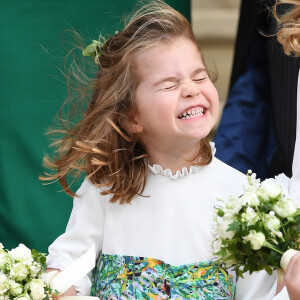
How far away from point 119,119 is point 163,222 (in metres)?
0.33

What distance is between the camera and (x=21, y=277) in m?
2.12

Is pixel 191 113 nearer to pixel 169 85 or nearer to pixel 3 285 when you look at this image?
pixel 169 85

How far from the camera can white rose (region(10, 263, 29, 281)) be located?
2.12m

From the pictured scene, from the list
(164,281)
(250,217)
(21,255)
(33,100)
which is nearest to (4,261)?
(21,255)

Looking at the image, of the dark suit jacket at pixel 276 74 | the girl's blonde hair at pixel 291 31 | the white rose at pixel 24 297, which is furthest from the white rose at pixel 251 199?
the dark suit jacket at pixel 276 74

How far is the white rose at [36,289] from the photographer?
6.80 ft

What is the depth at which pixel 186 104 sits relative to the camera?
227 cm

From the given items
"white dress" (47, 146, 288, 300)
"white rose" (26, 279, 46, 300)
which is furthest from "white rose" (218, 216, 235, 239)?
"white rose" (26, 279, 46, 300)

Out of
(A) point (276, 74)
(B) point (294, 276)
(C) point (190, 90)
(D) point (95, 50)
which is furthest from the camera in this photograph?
(A) point (276, 74)

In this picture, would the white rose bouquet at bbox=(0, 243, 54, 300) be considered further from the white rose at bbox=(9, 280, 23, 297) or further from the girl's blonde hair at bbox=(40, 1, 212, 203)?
the girl's blonde hair at bbox=(40, 1, 212, 203)

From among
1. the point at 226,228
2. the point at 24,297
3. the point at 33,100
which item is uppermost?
the point at 226,228

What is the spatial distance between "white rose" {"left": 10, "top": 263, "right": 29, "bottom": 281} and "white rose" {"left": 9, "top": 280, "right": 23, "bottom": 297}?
0.02 metres

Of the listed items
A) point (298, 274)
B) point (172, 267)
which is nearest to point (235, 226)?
point (298, 274)

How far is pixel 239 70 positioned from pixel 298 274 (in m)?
1.97
